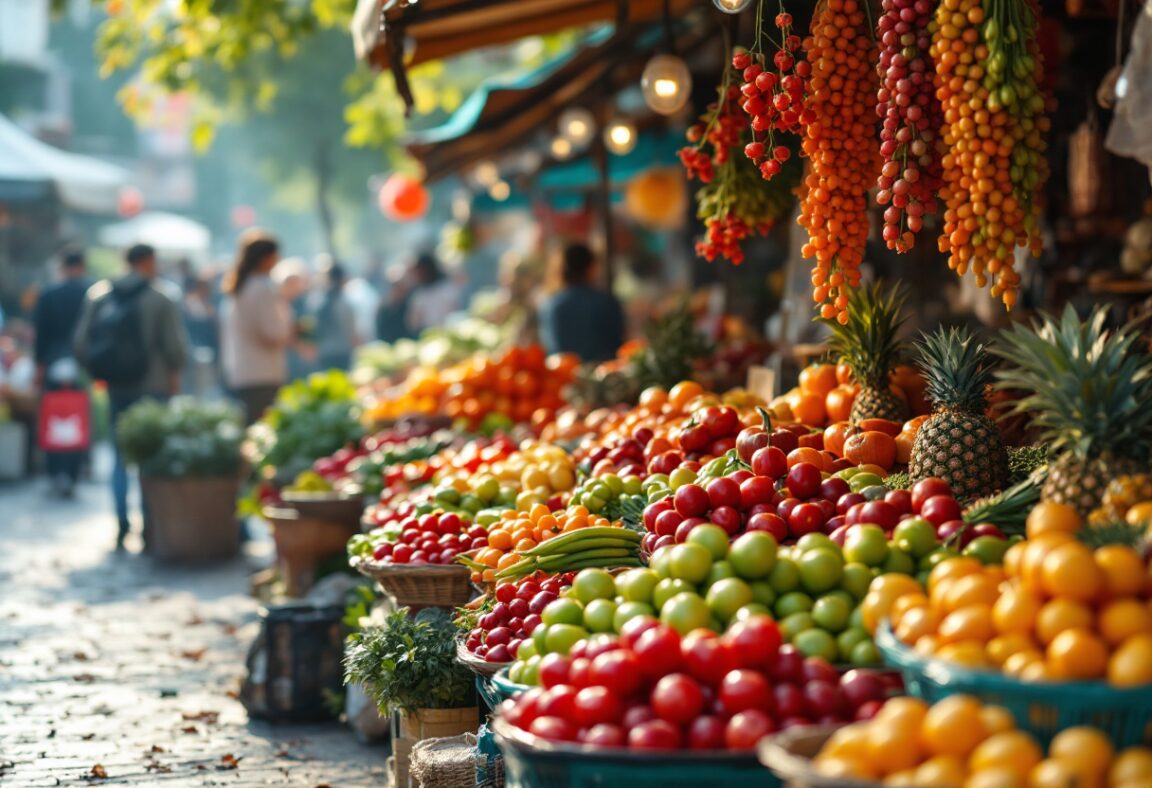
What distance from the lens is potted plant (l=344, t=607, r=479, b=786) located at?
16.5ft

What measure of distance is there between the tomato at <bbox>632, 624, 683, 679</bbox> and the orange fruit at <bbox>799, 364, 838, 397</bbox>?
2861mm

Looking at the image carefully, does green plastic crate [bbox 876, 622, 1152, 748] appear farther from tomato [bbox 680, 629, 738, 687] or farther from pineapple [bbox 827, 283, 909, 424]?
pineapple [bbox 827, 283, 909, 424]

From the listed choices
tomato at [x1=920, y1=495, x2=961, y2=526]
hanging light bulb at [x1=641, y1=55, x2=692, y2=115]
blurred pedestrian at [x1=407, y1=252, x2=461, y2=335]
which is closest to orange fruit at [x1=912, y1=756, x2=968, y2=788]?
tomato at [x1=920, y1=495, x2=961, y2=526]

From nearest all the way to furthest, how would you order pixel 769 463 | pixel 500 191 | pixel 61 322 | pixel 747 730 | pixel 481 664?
pixel 747 730 → pixel 481 664 → pixel 769 463 → pixel 61 322 → pixel 500 191

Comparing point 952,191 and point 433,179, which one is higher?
point 433,179

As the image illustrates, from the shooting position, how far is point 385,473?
8.38 meters

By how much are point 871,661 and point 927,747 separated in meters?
0.68

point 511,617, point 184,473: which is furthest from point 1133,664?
point 184,473

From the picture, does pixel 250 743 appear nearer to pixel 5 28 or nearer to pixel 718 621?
pixel 718 621

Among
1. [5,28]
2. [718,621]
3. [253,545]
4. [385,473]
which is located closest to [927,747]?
[718,621]

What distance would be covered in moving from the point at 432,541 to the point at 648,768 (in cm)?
281

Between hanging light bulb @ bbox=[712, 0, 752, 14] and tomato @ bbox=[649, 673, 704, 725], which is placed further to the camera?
hanging light bulb @ bbox=[712, 0, 752, 14]

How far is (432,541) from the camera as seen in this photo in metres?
5.74

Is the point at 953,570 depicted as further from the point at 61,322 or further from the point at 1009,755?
the point at 61,322
